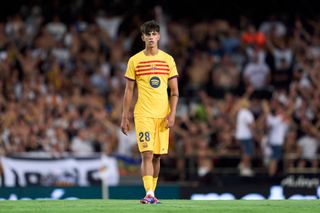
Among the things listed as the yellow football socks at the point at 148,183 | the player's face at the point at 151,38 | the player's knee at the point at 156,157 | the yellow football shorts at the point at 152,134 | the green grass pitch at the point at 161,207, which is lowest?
the green grass pitch at the point at 161,207

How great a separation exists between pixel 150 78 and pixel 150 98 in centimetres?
27

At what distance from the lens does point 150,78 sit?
1284cm

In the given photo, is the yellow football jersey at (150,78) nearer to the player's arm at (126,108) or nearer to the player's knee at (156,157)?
the player's arm at (126,108)

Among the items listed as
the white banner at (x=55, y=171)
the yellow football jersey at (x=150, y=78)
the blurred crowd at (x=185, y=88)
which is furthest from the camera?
the blurred crowd at (x=185, y=88)

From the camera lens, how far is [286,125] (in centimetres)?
2355

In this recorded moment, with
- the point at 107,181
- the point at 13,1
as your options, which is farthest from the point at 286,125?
Answer: the point at 13,1

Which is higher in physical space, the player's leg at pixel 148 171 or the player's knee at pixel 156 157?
the player's knee at pixel 156 157

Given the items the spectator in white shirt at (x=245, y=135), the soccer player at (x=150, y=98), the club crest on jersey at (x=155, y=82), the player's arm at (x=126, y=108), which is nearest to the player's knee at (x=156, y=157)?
the soccer player at (x=150, y=98)

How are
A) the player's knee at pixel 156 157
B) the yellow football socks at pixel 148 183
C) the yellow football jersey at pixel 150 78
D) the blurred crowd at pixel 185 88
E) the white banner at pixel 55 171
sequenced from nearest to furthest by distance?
the yellow football socks at pixel 148 183 < the yellow football jersey at pixel 150 78 < the player's knee at pixel 156 157 < the white banner at pixel 55 171 < the blurred crowd at pixel 185 88

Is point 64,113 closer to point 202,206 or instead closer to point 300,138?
point 300,138

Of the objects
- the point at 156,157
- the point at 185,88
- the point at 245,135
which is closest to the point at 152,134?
the point at 156,157

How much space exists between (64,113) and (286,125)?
217 inches

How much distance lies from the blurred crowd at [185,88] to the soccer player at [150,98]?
9458 millimetres

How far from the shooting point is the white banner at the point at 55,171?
72.1ft
